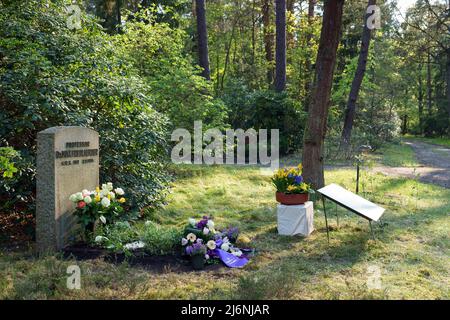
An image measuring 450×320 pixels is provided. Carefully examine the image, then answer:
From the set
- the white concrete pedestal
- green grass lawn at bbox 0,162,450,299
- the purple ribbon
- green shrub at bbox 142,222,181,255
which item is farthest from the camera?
the white concrete pedestal

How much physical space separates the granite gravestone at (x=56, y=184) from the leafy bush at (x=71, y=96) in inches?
20.4

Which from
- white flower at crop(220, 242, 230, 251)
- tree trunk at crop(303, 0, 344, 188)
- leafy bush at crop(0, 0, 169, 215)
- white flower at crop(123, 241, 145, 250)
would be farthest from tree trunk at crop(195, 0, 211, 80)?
white flower at crop(220, 242, 230, 251)

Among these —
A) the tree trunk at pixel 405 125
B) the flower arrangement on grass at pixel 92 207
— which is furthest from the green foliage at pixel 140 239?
the tree trunk at pixel 405 125

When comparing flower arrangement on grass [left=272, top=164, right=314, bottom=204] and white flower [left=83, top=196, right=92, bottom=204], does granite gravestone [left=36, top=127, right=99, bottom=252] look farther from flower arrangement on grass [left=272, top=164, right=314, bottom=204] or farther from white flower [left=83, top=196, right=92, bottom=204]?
flower arrangement on grass [left=272, top=164, right=314, bottom=204]

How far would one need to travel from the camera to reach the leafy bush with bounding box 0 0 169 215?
6695 mm

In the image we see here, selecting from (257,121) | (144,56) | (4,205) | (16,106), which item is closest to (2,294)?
(4,205)

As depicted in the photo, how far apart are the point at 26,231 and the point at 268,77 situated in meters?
26.2

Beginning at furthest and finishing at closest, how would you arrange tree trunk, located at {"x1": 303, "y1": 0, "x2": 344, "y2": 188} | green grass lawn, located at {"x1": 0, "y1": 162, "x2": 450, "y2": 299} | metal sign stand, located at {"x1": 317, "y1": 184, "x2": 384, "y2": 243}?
1. tree trunk, located at {"x1": 303, "y1": 0, "x2": 344, "y2": 188}
2. metal sign stand, located at {"x1": 317, "y1": 184, "x2": 384, "y2": 243}
3. green grass lawn, located at {"x1": 0, "y1": 162, "x2": 450, "y2": 299}

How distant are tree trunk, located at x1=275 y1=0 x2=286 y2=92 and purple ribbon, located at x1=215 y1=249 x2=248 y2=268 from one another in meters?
15.4

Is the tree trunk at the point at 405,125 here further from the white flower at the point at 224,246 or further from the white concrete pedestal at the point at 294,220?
the white flower at the point at 224,246

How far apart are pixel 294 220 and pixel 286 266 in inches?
67.3

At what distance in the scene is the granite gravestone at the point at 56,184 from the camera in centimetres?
606

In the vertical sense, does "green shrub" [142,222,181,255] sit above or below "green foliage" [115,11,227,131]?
below
